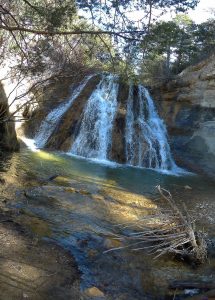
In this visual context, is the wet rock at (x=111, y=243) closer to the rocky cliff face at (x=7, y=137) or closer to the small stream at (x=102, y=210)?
the small stream at (x=102, y=210)

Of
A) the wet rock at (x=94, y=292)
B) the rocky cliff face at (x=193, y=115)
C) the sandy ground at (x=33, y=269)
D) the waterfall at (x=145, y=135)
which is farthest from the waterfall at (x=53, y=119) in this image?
the wet rock at (x=94, y=292)

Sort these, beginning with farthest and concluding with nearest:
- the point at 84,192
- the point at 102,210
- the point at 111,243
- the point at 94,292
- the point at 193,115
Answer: the point at 193,115 < the point at 84,192 < the point at 102,210 < the point at 111,243 < the point at 94,292

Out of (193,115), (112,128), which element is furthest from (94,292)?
(193,115)

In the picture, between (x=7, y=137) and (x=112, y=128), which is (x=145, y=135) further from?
(x=7, y=137)

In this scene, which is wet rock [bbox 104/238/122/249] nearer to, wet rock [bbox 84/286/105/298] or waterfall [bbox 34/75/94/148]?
wet rock [bbox 84/286/105/298]

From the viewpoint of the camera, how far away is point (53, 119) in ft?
58.2

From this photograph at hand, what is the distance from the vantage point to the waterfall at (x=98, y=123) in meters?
16.2

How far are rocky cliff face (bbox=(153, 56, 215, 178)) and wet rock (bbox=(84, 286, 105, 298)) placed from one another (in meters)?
12.4

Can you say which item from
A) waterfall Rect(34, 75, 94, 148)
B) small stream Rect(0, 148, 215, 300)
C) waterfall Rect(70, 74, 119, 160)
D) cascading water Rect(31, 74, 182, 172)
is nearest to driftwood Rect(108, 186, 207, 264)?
small stream Rect(0, 148, 215, 300)

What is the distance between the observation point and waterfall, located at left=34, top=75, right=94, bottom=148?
17016mm

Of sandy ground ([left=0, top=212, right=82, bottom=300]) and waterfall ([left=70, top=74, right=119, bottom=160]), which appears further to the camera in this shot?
waterfall ([left=70, top=74, right=119, bottom=160])

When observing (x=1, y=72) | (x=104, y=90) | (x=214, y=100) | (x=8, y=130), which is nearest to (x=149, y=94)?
(x=104, y=90)

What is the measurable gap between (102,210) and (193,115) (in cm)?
1116

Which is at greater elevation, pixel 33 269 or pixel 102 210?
pixel 102 210
